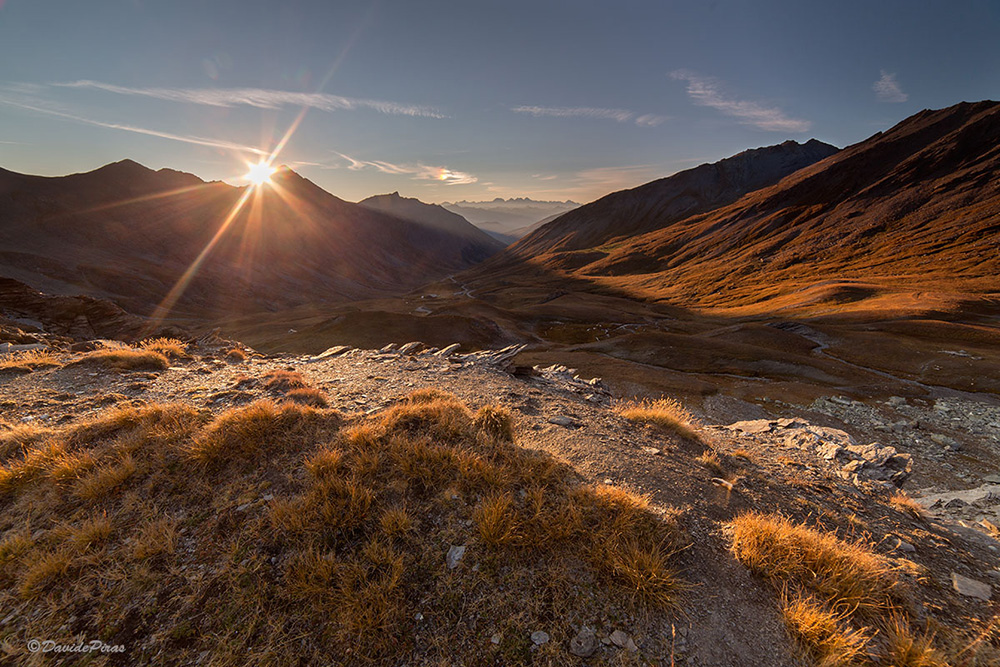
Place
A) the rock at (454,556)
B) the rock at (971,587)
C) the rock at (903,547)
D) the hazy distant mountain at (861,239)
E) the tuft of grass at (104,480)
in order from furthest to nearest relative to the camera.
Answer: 1. the hazy distant mountain at (861,239)
2. the rock at (903,547)
3. the tuft of grass at (104,480)
4. the rock at (971,587)
5. the rock at (454,556)

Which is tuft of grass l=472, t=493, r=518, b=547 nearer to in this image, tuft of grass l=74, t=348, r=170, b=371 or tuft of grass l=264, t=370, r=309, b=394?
tuft of grass l=264, t=370, r=309, b=394

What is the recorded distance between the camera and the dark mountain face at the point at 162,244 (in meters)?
92.1

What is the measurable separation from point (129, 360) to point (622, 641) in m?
19.3

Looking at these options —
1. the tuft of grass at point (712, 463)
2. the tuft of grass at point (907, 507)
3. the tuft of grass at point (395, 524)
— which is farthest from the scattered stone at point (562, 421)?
the tuft of grass at point (907, 507)

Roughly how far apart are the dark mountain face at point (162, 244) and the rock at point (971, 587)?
126300 millimetres

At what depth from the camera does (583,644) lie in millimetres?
3719

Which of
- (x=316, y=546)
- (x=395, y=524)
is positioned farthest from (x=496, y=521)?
(x=316, y=546)

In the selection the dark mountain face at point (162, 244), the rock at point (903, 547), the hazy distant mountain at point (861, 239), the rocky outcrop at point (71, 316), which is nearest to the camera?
the rock at point (903, 547)

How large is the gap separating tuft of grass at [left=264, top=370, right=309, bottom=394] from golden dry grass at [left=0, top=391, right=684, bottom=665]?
493cm

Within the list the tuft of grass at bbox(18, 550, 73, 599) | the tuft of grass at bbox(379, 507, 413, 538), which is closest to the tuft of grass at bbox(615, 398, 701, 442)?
the tuft of grass at bbox(379, 507, 413, 538)

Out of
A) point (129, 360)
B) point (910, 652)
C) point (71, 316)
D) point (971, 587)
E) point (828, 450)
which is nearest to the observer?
point (910, 652)

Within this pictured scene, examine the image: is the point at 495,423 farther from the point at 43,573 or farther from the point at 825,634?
the point at 43,573

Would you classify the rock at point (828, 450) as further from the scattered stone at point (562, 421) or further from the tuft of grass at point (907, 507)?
the scattered stone at point (562, 421)

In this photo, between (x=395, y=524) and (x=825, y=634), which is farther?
(x=395, y=524)
